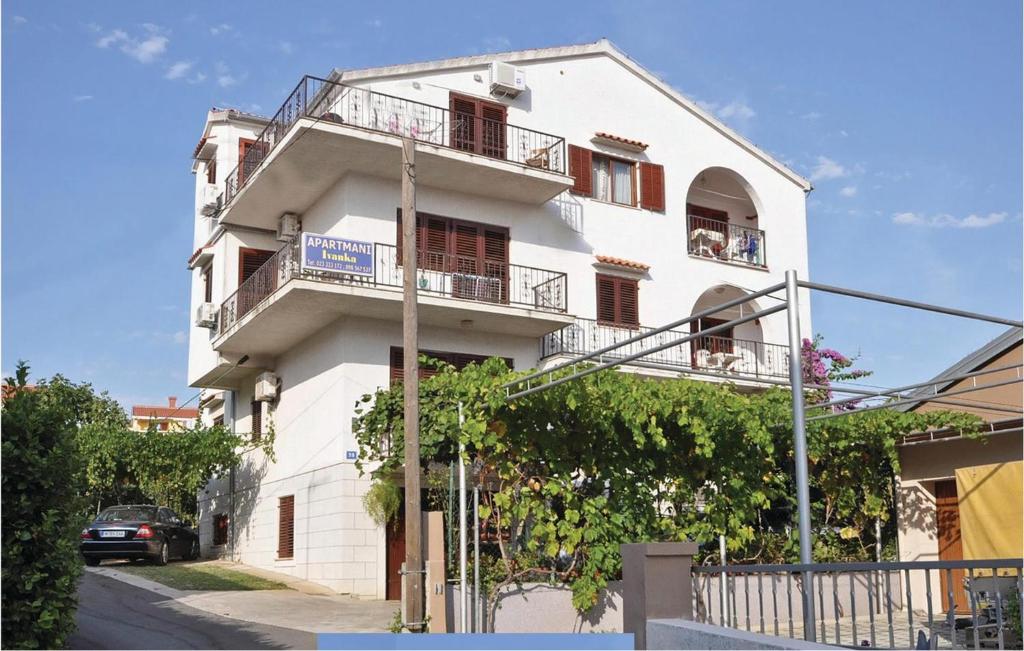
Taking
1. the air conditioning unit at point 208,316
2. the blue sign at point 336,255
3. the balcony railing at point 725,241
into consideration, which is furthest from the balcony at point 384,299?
the balcony railing at point 725,241

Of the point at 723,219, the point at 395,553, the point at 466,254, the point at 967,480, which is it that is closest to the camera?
the point at 967,480

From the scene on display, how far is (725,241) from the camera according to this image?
26984 millimetres

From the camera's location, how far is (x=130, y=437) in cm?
2364

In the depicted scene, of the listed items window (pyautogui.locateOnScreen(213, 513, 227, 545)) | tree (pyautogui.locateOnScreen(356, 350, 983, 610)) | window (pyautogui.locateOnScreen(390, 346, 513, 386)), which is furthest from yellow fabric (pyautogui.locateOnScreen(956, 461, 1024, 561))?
window (pyautogui.locateOnScreen(213, 513, 227, 545))

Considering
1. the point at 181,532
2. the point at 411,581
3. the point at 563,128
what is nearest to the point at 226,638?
the point at 411,581

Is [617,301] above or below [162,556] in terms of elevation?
above

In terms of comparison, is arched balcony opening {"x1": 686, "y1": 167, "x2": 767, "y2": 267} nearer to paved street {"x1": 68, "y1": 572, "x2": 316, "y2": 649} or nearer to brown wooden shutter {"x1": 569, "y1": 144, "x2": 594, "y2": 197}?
brown wooden shutter {"x1": 569, "y1": 144, "x2": 594, "y2": 197}

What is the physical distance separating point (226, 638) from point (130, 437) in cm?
1194

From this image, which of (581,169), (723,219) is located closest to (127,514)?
(581,169)

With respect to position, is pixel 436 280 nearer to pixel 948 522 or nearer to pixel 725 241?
pixel 725 241

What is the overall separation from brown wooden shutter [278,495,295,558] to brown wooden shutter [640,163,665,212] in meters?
10.6

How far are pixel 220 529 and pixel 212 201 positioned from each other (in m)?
7.91

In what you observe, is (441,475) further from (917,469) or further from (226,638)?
(917,469)

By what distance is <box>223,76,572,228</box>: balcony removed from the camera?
65.3 feet
